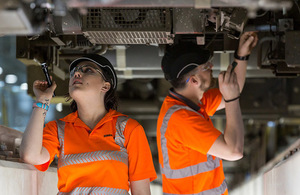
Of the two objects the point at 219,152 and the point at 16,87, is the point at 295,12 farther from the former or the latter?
the point at 16,87

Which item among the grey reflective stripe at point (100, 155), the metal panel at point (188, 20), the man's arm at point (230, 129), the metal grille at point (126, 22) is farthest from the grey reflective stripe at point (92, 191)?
the metal panel at point (188, 20)

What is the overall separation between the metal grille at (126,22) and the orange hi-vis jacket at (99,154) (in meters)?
0.53

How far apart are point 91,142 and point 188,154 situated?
59cm

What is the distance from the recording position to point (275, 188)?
3498 mm

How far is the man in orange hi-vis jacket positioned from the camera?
3062mm

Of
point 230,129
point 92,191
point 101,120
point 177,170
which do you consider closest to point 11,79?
point 101,120

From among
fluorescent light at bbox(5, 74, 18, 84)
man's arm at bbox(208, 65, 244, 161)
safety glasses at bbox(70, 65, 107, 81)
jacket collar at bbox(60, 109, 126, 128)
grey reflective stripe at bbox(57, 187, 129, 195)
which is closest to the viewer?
grey reflective stripe at bbox(57, 187, 129, 195)

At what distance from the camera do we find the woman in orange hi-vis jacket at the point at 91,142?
9.68 ft

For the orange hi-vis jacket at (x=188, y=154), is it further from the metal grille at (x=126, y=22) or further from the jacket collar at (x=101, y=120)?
the metal grille at (x=126, y=22)

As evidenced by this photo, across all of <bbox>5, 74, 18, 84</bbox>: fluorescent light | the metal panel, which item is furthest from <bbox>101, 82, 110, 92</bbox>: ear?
<bbox>5, 74, 18, 84</bbox>: fluorescent light

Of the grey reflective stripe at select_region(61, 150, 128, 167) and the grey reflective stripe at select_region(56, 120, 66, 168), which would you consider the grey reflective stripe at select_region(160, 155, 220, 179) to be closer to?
the grey reflective stripe at select_region(61, 150, 128, 167)

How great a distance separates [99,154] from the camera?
297cm

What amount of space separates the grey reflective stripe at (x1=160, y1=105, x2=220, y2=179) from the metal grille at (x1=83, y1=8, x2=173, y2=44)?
1.78 feet

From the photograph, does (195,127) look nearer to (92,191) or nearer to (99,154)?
(99,154)
